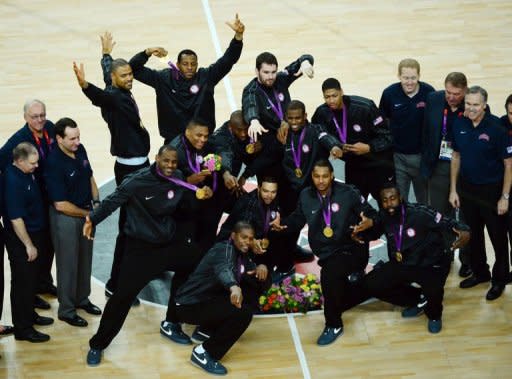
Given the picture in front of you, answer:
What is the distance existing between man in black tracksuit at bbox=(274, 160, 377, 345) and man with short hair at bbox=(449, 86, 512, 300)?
0.84 m

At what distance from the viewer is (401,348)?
8.24 meters

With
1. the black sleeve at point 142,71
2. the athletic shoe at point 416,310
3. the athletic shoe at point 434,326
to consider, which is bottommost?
the athletic shoe at point 434,326

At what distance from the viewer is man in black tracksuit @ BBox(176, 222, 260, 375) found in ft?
26.4

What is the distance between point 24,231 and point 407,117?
323 centimetres

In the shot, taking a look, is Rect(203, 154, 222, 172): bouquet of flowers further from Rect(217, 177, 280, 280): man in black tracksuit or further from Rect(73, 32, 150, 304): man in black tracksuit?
Rect(73, 32, 150, 304): man in black tracksuit

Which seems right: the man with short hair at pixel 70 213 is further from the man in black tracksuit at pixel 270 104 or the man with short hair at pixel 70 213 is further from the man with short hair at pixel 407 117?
the man with short hair at pixel 407 117

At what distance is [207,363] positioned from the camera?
8062 millimetres

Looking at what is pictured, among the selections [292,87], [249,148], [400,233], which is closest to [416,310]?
[400,233]

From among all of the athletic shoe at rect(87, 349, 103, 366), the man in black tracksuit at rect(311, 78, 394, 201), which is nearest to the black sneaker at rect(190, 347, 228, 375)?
the athletic shoe at rect(87, 349, 103, 366)

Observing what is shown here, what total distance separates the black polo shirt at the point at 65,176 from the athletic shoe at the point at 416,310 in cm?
269

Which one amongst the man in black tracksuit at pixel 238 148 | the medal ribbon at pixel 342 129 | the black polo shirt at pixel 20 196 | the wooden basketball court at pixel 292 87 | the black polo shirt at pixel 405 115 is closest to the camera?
the black polo shirt at pixel 20 196

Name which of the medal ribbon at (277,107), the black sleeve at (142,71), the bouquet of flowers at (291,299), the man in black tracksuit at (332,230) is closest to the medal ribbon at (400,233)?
the man in black tracksuit at (332,230)

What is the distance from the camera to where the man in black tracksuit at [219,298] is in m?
8.05

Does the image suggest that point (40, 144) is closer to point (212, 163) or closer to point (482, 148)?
point (212, 163)
